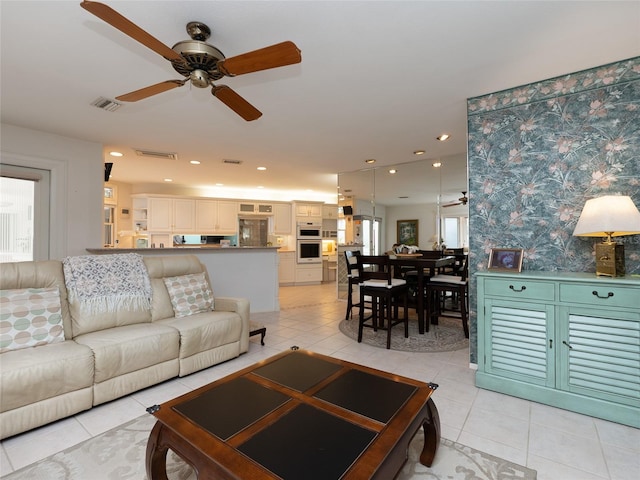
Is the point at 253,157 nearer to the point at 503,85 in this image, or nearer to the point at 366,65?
the point at 366,65

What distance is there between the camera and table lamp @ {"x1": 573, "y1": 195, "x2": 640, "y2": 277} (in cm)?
201

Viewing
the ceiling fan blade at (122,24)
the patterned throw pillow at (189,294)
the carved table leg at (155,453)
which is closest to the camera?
the ceiling fan blade at (122,24)

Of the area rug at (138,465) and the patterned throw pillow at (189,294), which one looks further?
the patterned throw pillow at (189,294)

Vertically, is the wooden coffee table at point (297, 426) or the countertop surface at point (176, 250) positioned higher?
the countertop surface at point (176, 250)

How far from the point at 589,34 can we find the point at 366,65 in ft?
4.70

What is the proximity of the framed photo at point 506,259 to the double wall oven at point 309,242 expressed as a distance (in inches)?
230

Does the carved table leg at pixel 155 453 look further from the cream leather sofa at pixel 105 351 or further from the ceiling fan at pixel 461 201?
the ceiling fan at pixel 461 201

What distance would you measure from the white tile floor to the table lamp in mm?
1064

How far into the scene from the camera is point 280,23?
182 centimetres

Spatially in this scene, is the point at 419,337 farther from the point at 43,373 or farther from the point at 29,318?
the point at 29,318

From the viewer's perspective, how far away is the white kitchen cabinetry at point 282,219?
8117mm

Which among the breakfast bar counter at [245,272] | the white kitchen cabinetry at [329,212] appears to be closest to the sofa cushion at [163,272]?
the breakfast bar counter at [245,272]

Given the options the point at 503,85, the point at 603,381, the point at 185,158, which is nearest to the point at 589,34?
the point at 503,85

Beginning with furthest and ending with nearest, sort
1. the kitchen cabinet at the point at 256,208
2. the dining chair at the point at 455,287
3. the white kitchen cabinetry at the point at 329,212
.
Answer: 1. the white kitchen cabinetry at the point at 329,212
2. the kitchen cabinet at the point at 256,208
3. the dining chair at the point at 455,287
